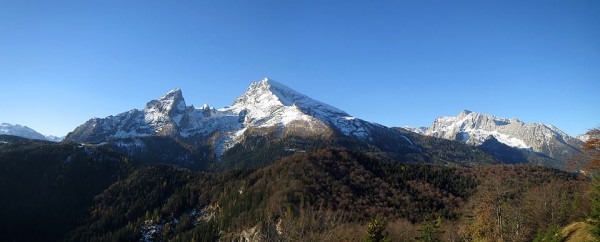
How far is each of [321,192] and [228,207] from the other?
1923 inches

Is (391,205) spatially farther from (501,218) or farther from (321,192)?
(501,218)

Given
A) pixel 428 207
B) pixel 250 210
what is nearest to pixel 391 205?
pixel 428 207

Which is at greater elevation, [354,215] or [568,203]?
[568,203]

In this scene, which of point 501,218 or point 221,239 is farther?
point 221,239

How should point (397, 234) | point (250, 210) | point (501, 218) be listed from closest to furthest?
point (501, 218)
point (397, 234)
point (250, 210)

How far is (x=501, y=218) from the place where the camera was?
3027 inches

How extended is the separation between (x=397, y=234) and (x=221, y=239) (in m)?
81.6

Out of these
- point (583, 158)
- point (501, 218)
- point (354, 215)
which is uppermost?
point (583, 158)

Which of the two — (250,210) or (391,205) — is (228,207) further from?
(391,205)

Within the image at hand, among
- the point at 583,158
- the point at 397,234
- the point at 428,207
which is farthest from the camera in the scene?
the point at 428,207

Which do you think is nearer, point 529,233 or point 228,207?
point 529,233

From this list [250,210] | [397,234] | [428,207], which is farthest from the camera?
[428,207]

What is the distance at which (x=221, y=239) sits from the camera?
167 meters

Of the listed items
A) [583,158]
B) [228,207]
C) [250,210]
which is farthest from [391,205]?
[583,158]
